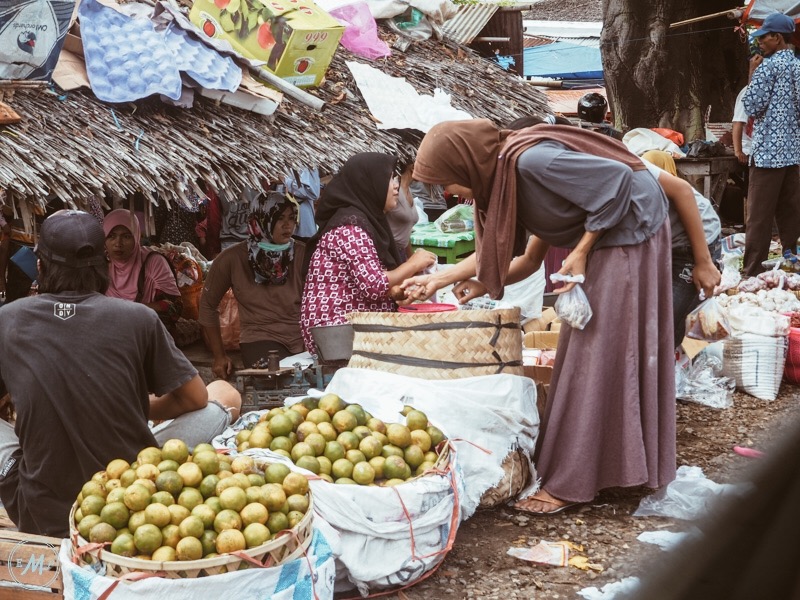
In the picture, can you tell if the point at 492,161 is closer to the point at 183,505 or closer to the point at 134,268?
the point at 183,505

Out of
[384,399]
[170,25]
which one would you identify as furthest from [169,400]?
[170,25]

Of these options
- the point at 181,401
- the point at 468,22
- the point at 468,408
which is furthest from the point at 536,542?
the point at 468,22

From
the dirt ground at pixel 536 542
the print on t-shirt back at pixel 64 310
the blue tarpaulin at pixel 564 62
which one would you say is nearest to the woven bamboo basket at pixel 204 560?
the print on t-shirt back at pixel 64 310

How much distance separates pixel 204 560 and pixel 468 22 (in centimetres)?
799

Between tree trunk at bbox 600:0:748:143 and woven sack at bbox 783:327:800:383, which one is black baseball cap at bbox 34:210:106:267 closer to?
woven sack at bbox 783:327:800:383

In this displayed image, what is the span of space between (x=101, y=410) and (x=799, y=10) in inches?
439

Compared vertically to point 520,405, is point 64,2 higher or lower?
higher

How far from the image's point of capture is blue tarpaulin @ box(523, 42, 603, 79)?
2034cm

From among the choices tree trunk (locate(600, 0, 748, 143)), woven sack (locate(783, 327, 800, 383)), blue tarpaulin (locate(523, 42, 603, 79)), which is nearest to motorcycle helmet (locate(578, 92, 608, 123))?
tree trunk (locate(600, 0, 748, 143))

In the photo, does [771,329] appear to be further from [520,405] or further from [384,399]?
[384,399]

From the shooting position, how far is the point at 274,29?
627cm

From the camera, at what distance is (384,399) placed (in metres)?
4.19

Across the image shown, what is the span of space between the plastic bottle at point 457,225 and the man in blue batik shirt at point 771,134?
9.57ft

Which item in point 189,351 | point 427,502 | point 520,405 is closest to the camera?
point 427,502
